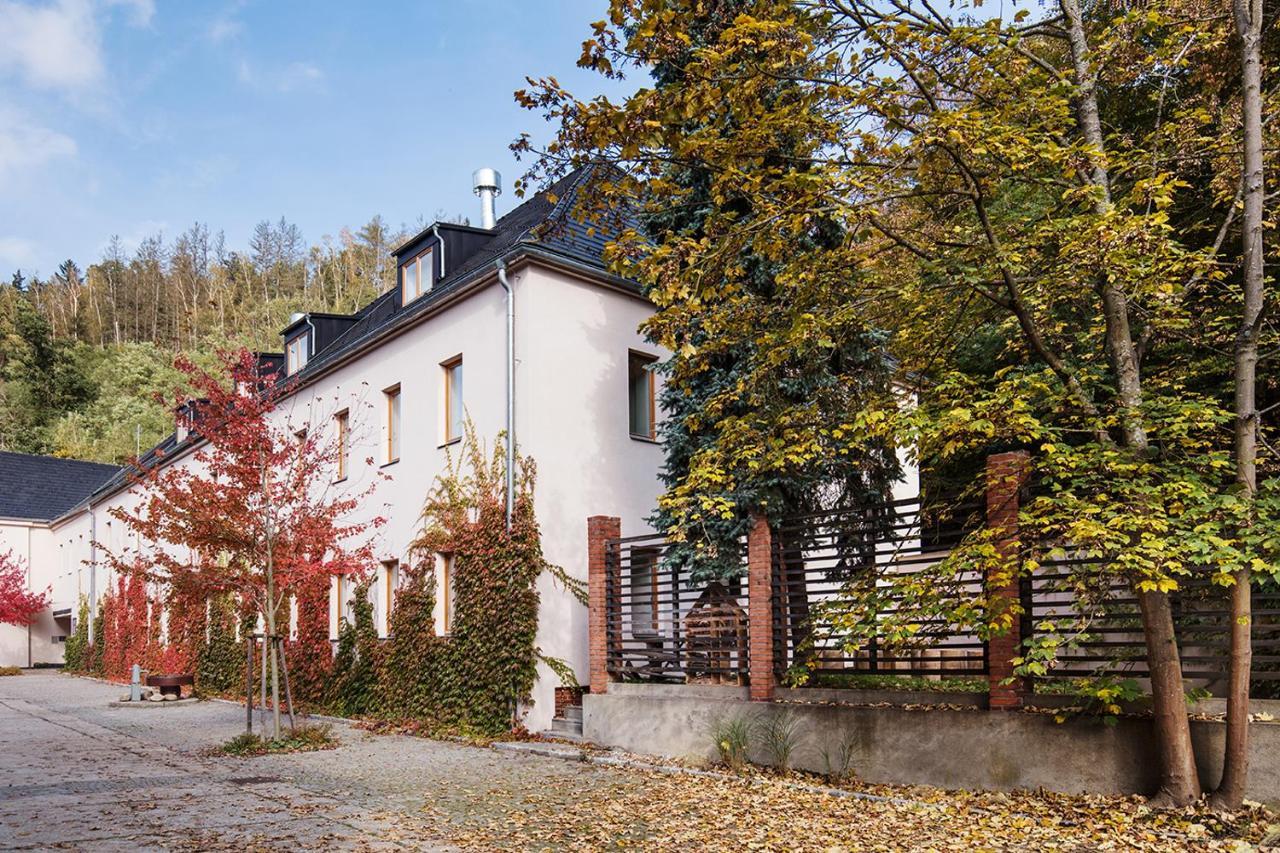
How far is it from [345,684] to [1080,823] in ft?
45.8

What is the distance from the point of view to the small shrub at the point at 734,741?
10336 mm

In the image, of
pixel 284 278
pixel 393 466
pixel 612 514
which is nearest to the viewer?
pixel 612 514

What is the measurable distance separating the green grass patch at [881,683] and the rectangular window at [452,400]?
297 inches

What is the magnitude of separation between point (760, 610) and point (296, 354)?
17196 millimetres

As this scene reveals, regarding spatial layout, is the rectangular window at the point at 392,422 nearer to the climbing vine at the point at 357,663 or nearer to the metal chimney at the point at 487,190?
the climbing vine at the point at 357,663

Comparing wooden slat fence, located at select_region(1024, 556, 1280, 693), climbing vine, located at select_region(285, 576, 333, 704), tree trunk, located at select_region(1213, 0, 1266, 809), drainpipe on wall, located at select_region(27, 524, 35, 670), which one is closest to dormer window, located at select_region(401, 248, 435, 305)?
climbing vine, located at select_region(285, 576, 333, 704)

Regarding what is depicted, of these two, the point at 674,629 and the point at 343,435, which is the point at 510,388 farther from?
the point at 343,435

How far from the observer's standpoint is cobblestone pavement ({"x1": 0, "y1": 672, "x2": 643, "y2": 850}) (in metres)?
7.68

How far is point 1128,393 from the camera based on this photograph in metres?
7.74

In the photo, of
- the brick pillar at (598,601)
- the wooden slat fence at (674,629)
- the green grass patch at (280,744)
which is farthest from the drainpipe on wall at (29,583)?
the wooden slat fence at (674,629)

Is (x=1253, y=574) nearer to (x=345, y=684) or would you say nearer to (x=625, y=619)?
(x=625, y=619)

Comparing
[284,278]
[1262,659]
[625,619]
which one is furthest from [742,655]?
[284,278]

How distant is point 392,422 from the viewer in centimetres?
1858

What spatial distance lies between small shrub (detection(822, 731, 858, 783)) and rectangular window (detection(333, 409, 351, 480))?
12640mm
